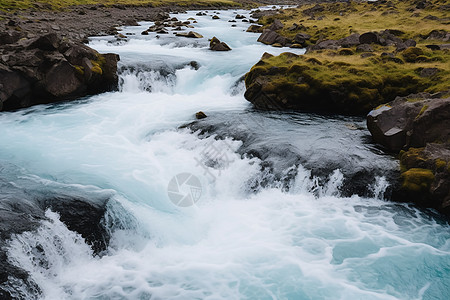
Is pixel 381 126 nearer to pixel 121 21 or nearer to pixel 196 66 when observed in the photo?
pixel 196 66

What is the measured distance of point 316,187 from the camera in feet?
45.6

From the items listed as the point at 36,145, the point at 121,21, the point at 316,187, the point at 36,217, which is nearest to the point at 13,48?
the point at 36,145

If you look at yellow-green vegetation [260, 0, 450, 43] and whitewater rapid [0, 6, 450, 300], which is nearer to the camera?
whitewater rapid [0, 6, 450, 300]

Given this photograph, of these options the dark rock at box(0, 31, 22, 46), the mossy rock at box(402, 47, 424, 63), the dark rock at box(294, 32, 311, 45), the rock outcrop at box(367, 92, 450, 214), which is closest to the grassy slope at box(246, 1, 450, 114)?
the mossy rock at box(402, 47, 424, 63)

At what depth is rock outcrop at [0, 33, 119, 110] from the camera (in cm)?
2077

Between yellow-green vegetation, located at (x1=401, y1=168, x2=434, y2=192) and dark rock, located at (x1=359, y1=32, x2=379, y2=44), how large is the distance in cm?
1819

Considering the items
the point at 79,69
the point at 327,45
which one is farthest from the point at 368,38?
the point at 79,69

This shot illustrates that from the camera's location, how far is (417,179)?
13.0 meters

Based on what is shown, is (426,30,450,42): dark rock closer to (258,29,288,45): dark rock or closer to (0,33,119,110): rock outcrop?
(258,29,288,45): dark rock

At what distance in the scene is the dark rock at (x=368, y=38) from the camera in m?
28.2

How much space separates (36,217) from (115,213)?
2.25 meters

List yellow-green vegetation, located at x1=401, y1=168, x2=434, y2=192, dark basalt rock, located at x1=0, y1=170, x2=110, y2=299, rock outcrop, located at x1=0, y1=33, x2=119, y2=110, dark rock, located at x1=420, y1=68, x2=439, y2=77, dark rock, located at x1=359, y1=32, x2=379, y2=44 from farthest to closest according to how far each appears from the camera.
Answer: dark rock, located at x1=359, y1=32, x2=379, y2=44 → rock outcrop, located at x1=0, y1=33, x2=119, y2=110 → dark rock, located at x1=420, y1=68, x2=439, y2=77 → yellow-green vegetation, located at x1=401, y1=168, x2=434, y2=192 → dark basalt rock, located at x1=0, y1=170, x2=110, y2=299

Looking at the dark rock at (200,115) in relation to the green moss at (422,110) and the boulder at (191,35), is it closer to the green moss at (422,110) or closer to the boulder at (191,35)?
the green moss at (422,110)

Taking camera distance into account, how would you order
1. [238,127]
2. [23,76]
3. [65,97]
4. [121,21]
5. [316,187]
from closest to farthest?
[316,187], [238,127], [23,76], [65,97], [121,21]
